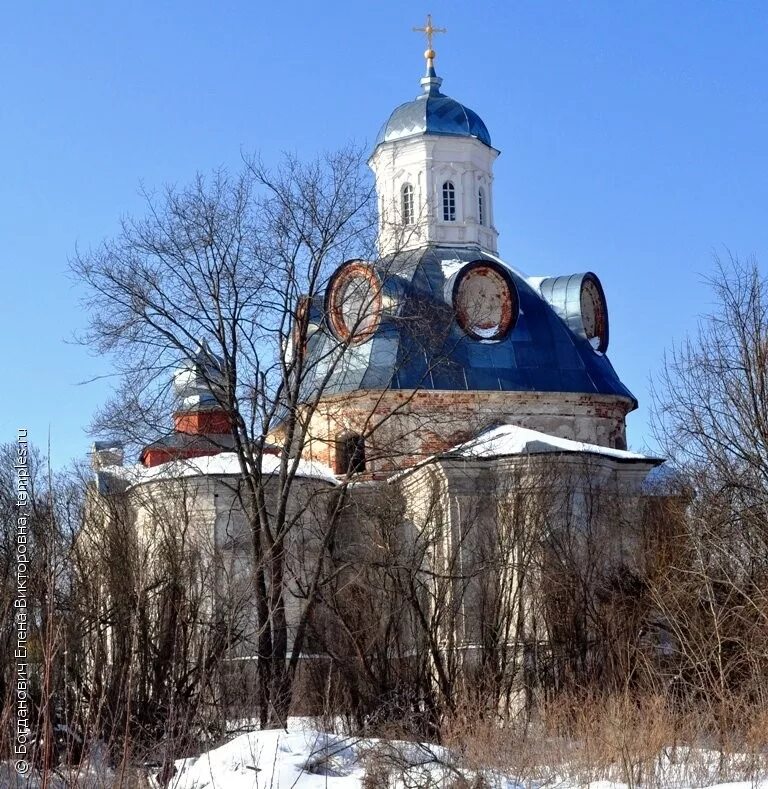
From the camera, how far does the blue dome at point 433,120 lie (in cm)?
2530

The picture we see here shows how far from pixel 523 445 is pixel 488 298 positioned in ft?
12.9

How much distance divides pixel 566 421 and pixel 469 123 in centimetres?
715

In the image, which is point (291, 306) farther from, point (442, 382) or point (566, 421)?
point (566, 421)

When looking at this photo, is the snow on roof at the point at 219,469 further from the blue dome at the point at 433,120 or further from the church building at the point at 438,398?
the blue dome at the point at 433,120

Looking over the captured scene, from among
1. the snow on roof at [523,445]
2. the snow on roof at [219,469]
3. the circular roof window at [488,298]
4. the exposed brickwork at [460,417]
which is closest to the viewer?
the snow on roof at [219,469]

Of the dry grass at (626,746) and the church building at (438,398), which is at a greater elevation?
the church building at (438,398)

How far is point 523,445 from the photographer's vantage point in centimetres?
1925

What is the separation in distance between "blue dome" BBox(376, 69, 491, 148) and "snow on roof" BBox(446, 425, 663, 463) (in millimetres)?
7576

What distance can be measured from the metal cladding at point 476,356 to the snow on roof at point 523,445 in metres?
1.30

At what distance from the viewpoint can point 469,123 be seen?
84.0 ft

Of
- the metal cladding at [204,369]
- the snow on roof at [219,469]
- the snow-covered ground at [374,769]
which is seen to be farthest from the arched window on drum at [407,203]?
the snow-covered ground at [374,769]

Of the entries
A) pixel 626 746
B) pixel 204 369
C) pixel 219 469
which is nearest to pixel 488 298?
pixel 219 469

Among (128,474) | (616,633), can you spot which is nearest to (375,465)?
(128,474)

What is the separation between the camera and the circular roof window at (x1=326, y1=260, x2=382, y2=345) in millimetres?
16422
